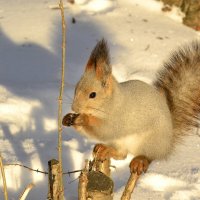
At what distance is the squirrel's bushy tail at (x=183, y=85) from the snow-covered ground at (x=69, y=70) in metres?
0.56

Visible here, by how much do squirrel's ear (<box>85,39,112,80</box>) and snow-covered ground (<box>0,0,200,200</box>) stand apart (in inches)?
33.5

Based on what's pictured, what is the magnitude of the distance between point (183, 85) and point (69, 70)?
6.10ft

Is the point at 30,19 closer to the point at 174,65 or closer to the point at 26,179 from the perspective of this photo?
the point at 26,179

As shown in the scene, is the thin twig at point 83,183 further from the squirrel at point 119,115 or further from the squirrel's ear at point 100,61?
the squirrel's ear at point 100,61

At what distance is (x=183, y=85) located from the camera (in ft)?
7.30

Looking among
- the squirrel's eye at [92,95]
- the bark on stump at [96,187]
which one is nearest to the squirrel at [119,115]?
the squirrel's eye at [92,95]

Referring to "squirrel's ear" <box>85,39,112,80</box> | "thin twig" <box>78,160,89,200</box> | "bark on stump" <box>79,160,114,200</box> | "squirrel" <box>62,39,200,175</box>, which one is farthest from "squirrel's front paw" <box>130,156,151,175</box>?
"squirrel's ear" <box>85,39,112,80</box>

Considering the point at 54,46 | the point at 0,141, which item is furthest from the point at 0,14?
the point at 0,141

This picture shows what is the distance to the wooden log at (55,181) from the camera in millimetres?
1935

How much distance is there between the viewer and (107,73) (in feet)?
6.59

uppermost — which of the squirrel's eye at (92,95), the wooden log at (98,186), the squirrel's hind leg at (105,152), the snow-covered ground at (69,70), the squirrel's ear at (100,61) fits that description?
the squirrel's ear at (100,61)

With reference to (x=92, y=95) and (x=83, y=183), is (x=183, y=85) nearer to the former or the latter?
(x=92, y=95)

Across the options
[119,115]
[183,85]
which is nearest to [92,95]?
[119,115]

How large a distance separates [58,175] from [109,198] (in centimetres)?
22
